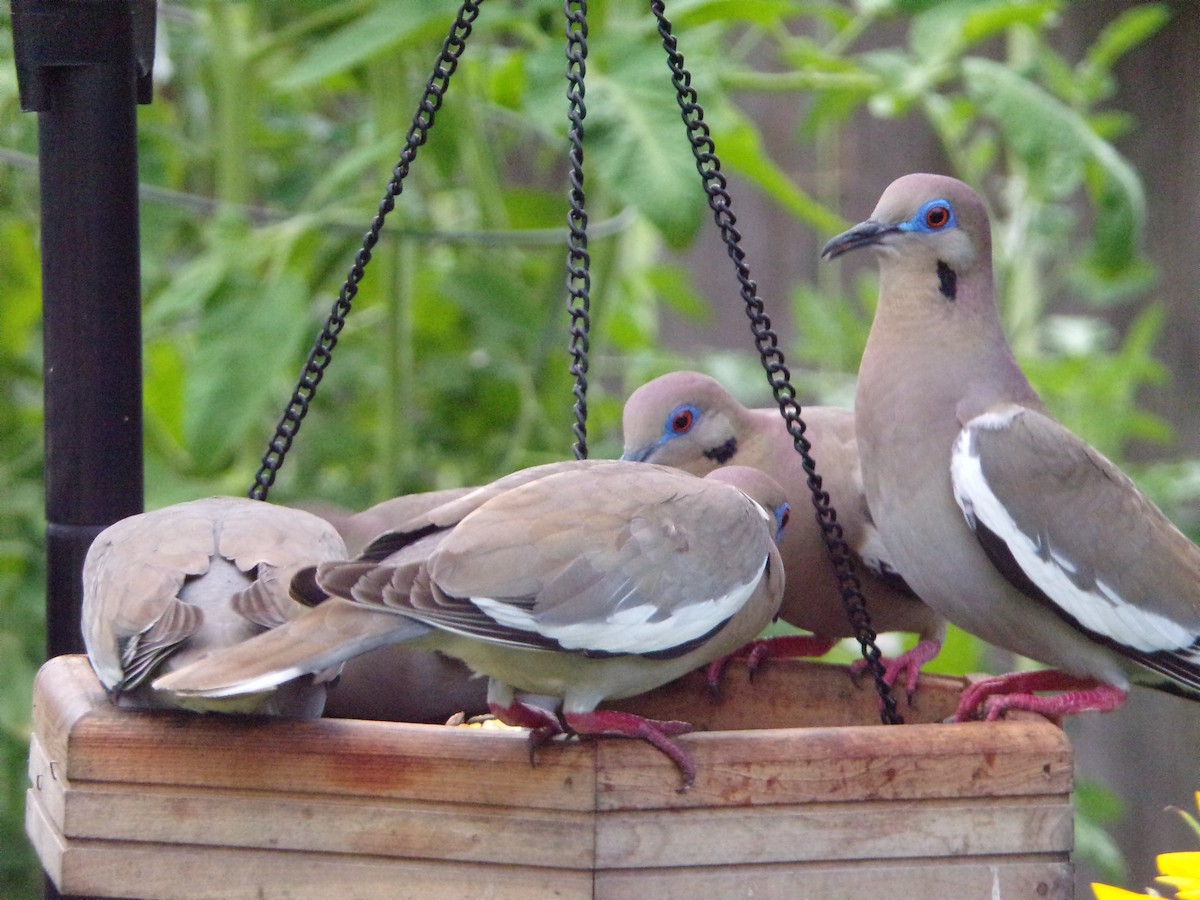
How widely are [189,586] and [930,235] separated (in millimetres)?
895

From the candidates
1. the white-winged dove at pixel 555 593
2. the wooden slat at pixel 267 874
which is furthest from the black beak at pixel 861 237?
the wooden slat at pixel 267 874

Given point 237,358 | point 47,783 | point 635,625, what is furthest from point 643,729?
point 237,358

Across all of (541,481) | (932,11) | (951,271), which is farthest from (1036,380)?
(541,481)

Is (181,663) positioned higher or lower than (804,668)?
higher

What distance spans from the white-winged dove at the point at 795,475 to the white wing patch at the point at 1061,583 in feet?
0.75

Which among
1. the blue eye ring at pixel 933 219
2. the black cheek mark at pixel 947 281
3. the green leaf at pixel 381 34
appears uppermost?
the green leaf at pixel 381 34

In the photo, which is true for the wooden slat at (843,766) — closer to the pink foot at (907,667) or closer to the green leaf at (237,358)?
the pink foot at (907,667)

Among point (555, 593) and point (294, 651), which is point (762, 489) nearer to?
point (555, 593)

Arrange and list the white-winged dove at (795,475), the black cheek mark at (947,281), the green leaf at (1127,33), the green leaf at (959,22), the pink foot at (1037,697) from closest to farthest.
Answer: the pink foot at (1037,697) < the black cheek mark at (947,281) < the white-winged dove at (795,475) < the green leaf at (959,22) < the green leaf at (1127,33)

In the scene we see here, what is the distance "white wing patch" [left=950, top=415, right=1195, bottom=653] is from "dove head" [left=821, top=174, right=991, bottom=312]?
0.23 m

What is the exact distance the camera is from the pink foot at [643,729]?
1135 millimetres

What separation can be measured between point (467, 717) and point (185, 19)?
172cm

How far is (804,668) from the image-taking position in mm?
1587

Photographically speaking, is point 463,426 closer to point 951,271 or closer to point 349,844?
point 951,271
